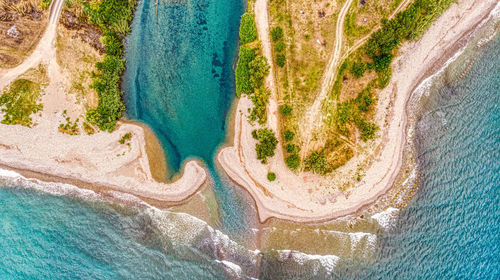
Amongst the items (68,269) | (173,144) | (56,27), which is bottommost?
(68,269)

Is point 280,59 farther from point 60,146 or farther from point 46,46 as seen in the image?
point 60,146

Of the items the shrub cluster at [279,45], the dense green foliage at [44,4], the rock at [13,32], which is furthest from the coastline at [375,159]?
the rock at [13,32]

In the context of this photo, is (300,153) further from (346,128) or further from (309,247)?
(309,247)

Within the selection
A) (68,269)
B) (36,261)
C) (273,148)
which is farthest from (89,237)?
(273,148)

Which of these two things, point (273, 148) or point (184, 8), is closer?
point (273, 148)

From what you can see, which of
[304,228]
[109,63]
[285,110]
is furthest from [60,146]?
[304,228]

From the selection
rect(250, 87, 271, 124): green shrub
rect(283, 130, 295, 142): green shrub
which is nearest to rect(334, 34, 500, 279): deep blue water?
rect(283, 130, 295, 142): green shrub

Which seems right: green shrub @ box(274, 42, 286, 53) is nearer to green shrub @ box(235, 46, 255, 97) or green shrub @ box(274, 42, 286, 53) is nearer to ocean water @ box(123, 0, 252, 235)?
green shrub @ box(235, 46, 255, 97)
